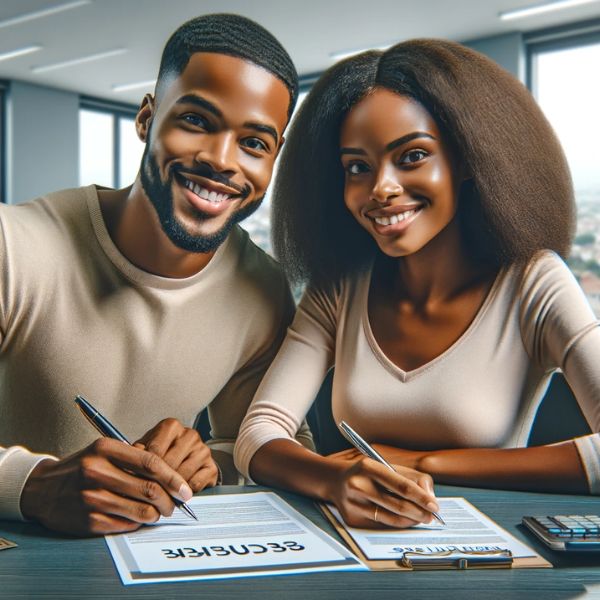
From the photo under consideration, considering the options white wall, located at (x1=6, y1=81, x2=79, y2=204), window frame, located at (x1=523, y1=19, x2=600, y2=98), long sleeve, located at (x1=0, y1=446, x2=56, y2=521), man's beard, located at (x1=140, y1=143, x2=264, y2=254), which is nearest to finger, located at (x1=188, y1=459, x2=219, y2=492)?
long sleeve, located at (x1=0, y1=446, x2=56, y2=521)

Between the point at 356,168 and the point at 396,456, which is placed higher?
the point at 356,168

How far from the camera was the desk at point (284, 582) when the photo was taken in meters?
0.73

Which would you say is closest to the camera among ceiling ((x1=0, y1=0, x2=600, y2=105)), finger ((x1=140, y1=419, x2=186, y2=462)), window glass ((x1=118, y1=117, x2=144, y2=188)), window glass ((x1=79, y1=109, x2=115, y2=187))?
finger ((x1=140, y1=419, x2=186, y2=462))

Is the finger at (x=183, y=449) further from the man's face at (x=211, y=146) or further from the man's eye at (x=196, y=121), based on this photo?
the man's eye at (x=196, y=121)

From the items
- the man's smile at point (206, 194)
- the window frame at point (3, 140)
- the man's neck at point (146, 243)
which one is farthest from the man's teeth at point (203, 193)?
the window frame at point (3, 140)

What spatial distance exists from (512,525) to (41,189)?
9553 mm

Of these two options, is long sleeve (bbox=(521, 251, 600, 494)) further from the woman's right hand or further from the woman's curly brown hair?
the woman's right hand

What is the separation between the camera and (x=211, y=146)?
138cm

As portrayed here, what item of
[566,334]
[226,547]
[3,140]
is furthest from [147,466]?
[3,140]

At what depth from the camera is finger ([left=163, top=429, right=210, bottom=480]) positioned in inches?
43.3

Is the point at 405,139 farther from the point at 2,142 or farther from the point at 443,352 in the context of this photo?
the point at 2,142

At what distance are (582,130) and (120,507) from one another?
6.61 m

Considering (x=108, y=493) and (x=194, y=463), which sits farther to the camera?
(x=194, y=463)

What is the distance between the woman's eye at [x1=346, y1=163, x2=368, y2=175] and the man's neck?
0.39 metres
